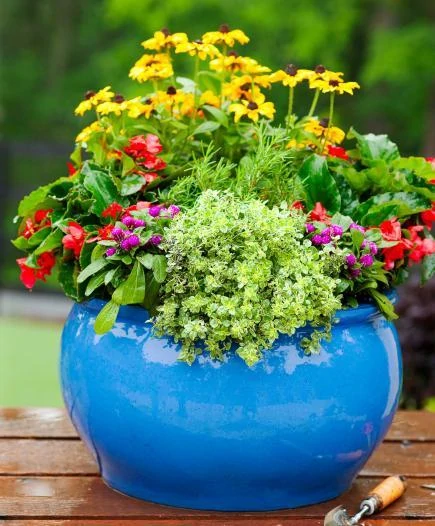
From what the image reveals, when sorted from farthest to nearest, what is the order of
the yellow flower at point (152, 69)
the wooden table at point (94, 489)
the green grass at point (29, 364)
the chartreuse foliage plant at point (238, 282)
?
1. the green grass at point (29, 364)
2. the yellow flower at point (152, 69)
3. the wooden table at point (94, 489)
4. the chartreuse foliage plant at point (238, 282)

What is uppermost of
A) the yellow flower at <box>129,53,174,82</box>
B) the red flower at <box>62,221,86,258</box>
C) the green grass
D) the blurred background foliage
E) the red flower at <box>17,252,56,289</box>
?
the yellow flower at <box>129,53,174,82</box>

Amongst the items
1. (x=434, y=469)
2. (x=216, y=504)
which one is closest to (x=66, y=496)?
(x=216, y=504)

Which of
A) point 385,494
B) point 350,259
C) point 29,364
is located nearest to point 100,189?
point 350,259

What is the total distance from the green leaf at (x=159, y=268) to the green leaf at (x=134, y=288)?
1.0 inches

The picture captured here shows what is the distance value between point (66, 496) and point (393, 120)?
415 inches

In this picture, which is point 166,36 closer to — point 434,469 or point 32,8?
point 434,469

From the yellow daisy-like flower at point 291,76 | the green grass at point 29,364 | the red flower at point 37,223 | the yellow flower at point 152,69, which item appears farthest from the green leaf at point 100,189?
the green grass at point 29,364

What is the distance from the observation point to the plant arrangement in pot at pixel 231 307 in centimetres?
149

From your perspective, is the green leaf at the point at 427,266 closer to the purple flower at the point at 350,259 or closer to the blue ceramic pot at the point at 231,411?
the blue ceramic pot at the point at 231,411

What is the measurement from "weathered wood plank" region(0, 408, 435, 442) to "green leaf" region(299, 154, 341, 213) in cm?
61

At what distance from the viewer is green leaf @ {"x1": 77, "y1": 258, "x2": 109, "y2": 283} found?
155cm

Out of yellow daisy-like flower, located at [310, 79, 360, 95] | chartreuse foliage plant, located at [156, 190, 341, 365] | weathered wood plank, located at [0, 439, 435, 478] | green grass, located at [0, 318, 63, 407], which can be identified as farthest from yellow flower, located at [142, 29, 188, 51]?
green grass, located at [0, 318, 63, 407]

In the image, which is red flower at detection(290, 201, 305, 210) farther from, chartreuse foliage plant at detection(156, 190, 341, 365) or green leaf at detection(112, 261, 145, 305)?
green leaf at detection(112, 261, 145, 305)

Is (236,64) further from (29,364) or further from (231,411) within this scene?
(29,364)
